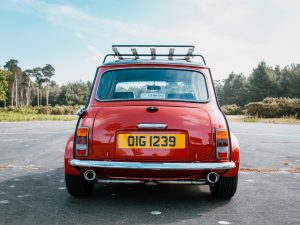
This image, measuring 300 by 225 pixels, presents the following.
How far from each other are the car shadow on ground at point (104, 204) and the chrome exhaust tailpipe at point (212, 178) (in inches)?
13.0

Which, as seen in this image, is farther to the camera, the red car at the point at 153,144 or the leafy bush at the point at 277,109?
the leafy bush at the point at 277,109

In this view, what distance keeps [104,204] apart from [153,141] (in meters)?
0.99

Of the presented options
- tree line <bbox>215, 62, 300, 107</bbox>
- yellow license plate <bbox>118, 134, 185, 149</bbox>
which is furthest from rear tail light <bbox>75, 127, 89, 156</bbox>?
tree line <bbox>215, 62, 300, 107</bbox>

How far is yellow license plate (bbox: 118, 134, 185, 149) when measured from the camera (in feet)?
13.4

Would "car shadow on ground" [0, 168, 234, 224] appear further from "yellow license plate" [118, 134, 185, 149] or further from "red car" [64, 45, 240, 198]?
"yellow license plate" [118, 134, 185, 149]

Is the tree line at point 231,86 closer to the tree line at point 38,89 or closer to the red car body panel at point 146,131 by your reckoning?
the tree line at point 38,89

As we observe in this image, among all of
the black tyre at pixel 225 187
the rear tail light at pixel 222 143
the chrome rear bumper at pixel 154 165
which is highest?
the rear tail light at pixel 222 143

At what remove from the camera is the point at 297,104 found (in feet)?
119

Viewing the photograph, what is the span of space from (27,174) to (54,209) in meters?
2.69

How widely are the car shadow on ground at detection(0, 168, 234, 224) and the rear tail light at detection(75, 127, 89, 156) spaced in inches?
24.5

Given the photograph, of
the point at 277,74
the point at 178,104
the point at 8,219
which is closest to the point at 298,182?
the point at 178,104

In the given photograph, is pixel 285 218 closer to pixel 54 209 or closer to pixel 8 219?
pixel 54 209

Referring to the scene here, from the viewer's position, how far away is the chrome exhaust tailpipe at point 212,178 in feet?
13.3

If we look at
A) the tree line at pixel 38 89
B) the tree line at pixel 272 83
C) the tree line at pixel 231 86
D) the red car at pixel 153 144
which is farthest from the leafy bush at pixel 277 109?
the tree line at pixel 38 89
